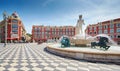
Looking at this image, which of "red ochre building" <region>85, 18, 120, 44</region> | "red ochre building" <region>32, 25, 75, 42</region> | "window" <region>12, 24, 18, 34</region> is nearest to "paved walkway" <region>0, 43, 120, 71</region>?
"red ochre building" <region>85, 18, 120, 44</region>

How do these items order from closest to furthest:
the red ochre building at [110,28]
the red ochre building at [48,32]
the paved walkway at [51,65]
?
1. the paved walkway at [51,65]
2. the red ochre building at [110,28]
3. the red ochre building at [48,32]

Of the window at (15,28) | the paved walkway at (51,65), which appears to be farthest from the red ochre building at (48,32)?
the paved walkway at (51,65)

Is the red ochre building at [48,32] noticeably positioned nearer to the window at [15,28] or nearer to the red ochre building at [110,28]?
the red ochre building at [110,28]

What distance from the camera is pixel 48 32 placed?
76.3 meters

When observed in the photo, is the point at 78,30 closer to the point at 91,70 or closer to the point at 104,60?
the point at 104,60

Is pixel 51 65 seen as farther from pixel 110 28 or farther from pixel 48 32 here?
pixel 48 32

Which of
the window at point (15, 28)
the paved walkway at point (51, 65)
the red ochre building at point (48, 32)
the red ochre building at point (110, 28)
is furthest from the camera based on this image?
the red ochre building at point (48, 32)

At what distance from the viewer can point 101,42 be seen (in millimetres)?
14047

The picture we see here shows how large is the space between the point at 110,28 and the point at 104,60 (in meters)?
49.9

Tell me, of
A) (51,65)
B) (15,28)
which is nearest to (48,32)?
(15,28)

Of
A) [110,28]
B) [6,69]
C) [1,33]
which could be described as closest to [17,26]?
[1,33]

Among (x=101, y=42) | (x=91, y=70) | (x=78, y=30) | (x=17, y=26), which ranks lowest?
(x=91, y=70)

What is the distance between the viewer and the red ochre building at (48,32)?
7556 centimetres

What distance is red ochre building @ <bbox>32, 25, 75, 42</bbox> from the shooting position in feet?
248
